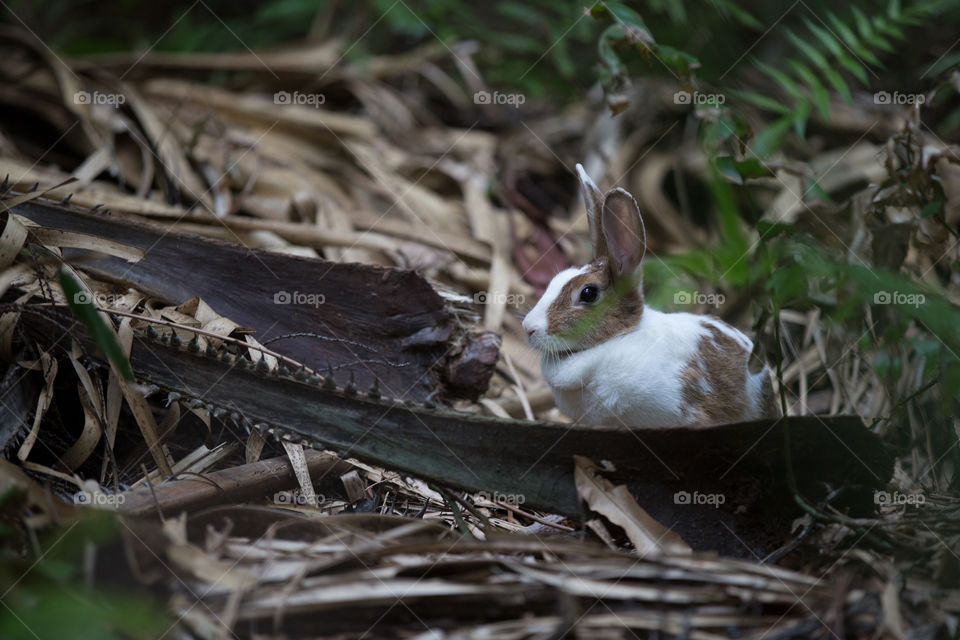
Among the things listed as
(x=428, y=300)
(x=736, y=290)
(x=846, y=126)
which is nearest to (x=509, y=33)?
(x=846, y=126)

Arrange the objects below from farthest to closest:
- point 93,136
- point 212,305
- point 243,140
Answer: point 243,140, point 93,136, point 212,305

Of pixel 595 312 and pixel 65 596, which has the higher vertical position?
pixel 595 312

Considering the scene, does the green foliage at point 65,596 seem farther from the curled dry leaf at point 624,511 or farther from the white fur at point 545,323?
the white fur at point 545,323

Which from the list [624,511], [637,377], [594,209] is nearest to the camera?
[624,511]

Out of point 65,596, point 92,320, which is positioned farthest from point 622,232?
point 65,596

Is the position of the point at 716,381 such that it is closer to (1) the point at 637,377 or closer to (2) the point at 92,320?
(1) the point at 637,377

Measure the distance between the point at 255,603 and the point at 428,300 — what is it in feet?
5.17

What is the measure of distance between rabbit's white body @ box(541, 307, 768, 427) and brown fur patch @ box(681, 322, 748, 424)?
0.8 inches

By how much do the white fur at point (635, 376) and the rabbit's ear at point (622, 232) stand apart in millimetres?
221

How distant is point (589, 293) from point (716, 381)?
0.62 meters

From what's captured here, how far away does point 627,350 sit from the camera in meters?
3.12

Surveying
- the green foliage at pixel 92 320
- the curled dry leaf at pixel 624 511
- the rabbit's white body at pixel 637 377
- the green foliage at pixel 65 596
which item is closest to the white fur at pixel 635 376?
the rabbit's white body at pixel 637 377

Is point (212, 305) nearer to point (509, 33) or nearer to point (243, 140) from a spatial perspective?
point (243, 140)

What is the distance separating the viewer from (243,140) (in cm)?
505
